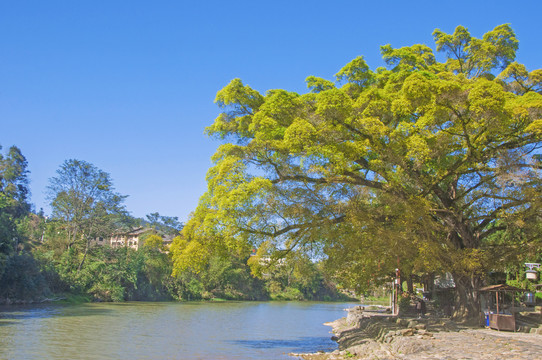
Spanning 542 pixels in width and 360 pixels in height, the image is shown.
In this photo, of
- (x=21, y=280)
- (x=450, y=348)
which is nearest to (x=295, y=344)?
(x=450, y=348)

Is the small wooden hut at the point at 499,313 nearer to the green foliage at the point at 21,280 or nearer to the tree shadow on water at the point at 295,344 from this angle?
the tree shadow on water at the point at 295,344

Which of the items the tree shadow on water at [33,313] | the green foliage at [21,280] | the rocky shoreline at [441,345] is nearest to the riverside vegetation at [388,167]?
the rocky shoreline at [441,345]

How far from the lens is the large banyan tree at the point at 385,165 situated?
13.6 meters

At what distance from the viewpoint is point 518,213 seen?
14.9 metres

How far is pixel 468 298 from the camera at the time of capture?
17453mm

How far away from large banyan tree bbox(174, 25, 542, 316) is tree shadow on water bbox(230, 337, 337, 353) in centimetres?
372

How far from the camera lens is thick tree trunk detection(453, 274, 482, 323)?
1698cm

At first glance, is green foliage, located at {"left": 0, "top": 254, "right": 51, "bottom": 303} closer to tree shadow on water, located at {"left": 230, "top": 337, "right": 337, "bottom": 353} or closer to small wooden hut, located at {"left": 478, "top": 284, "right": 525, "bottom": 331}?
tree shadow on water, located at {"left": 230, "top": 337, "right": 337, "bottom": 353}

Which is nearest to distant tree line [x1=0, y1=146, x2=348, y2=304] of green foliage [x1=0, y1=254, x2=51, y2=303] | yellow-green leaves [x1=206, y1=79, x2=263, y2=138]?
green foliage [x1=0, y1=254, x2=51, y2=303]

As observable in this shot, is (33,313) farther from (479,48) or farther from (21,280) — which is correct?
(479,48)

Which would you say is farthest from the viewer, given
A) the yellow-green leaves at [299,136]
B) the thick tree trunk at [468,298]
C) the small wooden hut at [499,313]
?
the thick tree trunk at [468,298]

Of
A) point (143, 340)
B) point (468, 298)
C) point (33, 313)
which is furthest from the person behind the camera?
point (33, 313)

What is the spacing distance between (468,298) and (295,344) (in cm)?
749

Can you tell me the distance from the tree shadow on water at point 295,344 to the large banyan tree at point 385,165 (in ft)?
12.2
